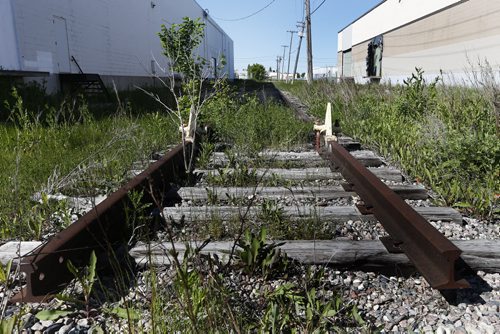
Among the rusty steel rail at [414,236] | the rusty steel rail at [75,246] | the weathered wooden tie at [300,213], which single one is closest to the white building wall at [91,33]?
the weathered wooden tie at [300,213]

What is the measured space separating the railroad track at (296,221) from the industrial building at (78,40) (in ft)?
11.6

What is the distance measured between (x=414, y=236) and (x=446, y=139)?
2.44 metres

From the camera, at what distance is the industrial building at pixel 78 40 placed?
12695 mm

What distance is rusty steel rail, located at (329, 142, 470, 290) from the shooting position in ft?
6.24

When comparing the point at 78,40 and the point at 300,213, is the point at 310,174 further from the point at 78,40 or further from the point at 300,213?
the point at 78,40

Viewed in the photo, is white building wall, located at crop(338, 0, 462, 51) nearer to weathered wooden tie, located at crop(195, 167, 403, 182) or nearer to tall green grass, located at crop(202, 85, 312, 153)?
tall green grass, located at crop(202, 85, 312, 153)

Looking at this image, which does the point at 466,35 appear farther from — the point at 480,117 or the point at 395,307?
the point at 395,307

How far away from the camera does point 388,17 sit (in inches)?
1249

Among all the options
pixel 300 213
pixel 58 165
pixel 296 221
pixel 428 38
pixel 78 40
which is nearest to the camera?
pixel 296 221

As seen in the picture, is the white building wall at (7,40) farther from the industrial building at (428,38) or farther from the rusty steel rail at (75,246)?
the industrial building at (428,38)

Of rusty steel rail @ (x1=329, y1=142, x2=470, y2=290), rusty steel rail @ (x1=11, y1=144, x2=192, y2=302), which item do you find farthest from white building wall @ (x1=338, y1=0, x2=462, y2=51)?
rusty steel rail @ (x1=11, y1=144, x2=192, y2=302)

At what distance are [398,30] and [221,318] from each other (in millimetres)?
30903

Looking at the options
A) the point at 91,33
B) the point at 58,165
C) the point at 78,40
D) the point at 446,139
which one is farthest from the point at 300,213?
the point at 91,33

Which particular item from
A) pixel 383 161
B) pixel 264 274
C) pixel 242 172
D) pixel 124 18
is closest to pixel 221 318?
pixel 264 274
